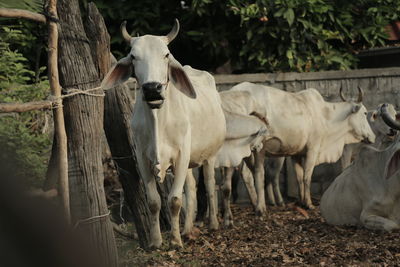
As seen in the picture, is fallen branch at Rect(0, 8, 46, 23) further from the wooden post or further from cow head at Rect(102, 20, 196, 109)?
cow head at Rect(102, 20, 196, 109)

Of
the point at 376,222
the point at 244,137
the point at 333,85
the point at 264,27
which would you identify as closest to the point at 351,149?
the point at 333,85

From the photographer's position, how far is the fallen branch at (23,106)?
11.0 ft

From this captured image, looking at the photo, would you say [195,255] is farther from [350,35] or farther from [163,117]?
[350,35]

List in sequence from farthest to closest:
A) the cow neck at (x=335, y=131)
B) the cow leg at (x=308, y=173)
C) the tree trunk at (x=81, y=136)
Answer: the cow neck at (x=335, y=131) → the cow leg at (x=308, y=173) → the tree trunk at (x=81, y=136)

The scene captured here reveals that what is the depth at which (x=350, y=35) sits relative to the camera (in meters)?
11.9

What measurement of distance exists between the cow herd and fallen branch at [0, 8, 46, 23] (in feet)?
4.60

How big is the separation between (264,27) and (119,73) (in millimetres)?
6206

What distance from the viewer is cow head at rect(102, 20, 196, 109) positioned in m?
5.01

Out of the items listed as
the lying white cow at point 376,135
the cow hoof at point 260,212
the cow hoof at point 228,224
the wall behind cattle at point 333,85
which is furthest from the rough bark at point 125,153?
the lying white cow at point 376,135

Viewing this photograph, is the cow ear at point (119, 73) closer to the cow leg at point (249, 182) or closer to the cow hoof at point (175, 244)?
the cow hoof at point (175, 244)

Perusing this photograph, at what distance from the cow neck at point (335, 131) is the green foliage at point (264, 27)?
50.7 inches

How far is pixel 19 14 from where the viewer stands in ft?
11.1

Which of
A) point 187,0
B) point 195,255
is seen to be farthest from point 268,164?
point 195,255

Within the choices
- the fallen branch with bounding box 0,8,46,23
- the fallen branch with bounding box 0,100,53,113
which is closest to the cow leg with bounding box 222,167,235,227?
the fallen branch with bounding box 0,100,53,113
